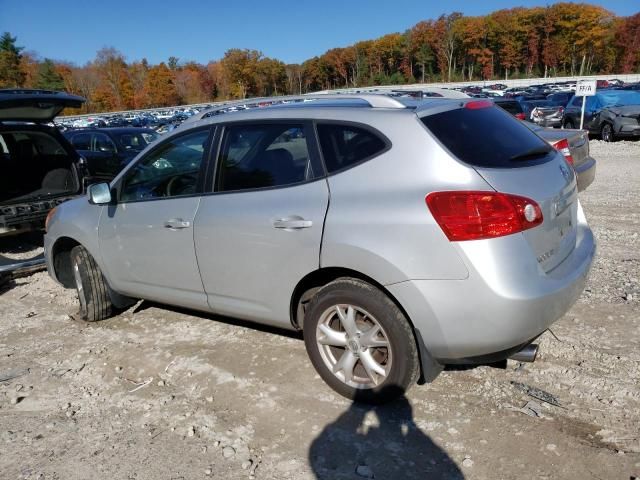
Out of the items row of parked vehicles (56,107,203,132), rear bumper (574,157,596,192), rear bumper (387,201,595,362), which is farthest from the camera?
row of parked vehicles (56,107,203,132)

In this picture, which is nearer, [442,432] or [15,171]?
[442,432]

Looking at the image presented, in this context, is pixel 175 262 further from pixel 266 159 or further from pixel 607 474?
pixel 607 474

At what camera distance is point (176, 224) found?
3697 mm

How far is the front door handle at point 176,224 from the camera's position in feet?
12.0

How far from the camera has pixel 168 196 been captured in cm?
386

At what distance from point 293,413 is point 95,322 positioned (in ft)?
8.29

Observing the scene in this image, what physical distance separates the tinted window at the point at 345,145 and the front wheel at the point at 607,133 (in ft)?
53.6

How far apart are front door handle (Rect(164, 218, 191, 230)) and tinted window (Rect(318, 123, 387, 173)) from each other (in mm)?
1199

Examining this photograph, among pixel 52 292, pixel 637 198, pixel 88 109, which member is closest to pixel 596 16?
pixel 88 109

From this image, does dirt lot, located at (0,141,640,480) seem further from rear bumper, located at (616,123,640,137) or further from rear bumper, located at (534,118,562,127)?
rear bumper, located at (534,118,562,127)

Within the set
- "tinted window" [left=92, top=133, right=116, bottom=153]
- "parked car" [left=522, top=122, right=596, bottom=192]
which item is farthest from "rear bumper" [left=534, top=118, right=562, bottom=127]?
"tinted window" [left=92, top=133, right=116, bottom=153]

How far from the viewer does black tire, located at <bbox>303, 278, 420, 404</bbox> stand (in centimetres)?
280

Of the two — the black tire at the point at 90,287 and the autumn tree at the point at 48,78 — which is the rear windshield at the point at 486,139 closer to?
the black tire at the point at 90,287

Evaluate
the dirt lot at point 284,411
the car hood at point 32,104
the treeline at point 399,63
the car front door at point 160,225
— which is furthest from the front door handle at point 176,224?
the treeline at point 399,63
